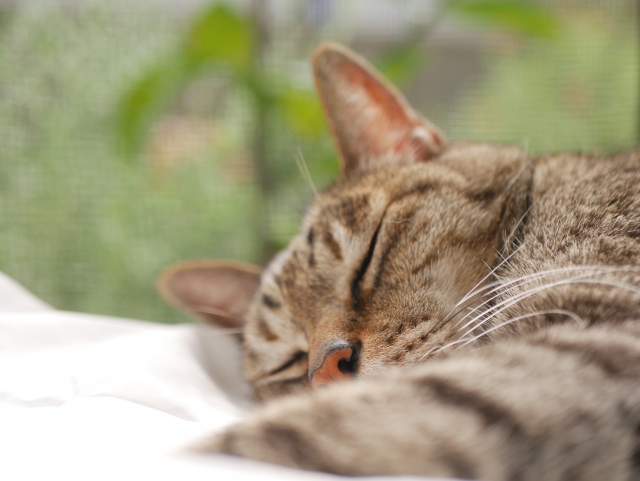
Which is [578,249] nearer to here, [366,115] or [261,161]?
[366,115]

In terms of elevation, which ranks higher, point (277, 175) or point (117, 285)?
point (277, 175)

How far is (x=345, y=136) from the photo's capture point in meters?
1.17

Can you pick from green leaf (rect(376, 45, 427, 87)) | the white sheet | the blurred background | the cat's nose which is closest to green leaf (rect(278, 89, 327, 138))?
the blurred background

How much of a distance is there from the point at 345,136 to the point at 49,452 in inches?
32.1

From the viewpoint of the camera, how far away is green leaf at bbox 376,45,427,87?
1753mm

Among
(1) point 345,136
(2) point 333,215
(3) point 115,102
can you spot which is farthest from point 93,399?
(3) point 115,102

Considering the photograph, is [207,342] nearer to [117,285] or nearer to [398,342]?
[398,342]

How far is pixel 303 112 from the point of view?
1.75 metres

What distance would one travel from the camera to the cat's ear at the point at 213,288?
1326mm

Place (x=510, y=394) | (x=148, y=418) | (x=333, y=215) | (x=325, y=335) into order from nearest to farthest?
1. (x=510, y=394)
2. (x=148, y=418)
3. (x=325, y=335)
4. (x=333, y=215)

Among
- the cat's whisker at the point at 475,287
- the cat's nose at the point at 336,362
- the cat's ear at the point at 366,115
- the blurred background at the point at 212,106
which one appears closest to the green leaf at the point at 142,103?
the blurred background at the point at 212,106

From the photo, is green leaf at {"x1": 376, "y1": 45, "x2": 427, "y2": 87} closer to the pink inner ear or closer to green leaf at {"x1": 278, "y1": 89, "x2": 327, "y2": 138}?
green leaf at {"x1": 278, "y1": 89, "x2": 327, "y2": 138}

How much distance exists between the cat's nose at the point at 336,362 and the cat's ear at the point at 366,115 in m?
0.45

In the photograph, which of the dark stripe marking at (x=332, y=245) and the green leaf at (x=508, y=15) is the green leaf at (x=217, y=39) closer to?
the green leaf at (x=508, y=15)
